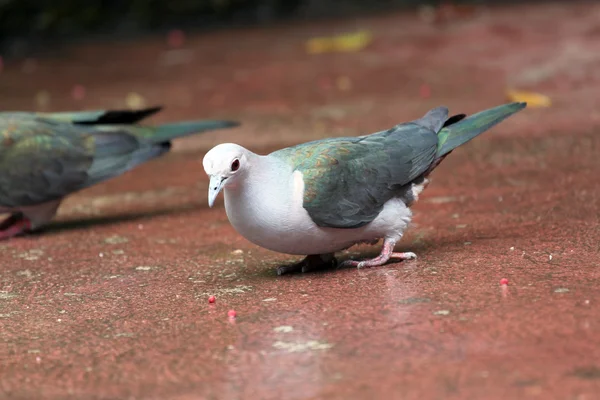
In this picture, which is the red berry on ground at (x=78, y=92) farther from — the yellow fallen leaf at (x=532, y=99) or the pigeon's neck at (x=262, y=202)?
the pigeon's neck at (x=262, y=202)

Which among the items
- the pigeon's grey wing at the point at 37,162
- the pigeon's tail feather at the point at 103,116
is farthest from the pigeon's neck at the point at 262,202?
the pigeon's tail feather at the point at 103,116

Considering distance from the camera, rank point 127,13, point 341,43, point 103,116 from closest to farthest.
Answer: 1. point 103,116
2. point 341,43
3. point 127,13

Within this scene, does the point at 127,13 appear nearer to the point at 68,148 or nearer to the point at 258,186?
the point at 68,148

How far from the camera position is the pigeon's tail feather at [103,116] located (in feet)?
18.2

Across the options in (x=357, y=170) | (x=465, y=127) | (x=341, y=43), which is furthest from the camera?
(x=341, y=43)

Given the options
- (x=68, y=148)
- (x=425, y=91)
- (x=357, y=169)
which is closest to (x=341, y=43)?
(x=425, y=91)

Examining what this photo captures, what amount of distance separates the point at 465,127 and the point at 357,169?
642 millimetres

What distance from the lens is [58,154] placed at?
5.30 metres

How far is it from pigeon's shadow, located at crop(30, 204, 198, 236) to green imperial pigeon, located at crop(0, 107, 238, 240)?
0.09 metres

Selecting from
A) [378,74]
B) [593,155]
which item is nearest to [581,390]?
[593,155]

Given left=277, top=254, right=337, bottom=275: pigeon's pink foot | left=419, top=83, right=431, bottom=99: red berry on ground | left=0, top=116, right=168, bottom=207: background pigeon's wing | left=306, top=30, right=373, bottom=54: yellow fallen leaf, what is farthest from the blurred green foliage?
left=277, top=254, right=337, bottom=275: pigeon's pink foot

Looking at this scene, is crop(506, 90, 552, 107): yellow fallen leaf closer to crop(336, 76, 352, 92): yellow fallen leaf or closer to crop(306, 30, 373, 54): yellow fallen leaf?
crop(336, 76, 352, 92): yellow fallen leaf

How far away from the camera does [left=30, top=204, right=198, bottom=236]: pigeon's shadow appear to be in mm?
5254

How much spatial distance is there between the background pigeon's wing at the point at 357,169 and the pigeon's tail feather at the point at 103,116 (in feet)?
6.58
